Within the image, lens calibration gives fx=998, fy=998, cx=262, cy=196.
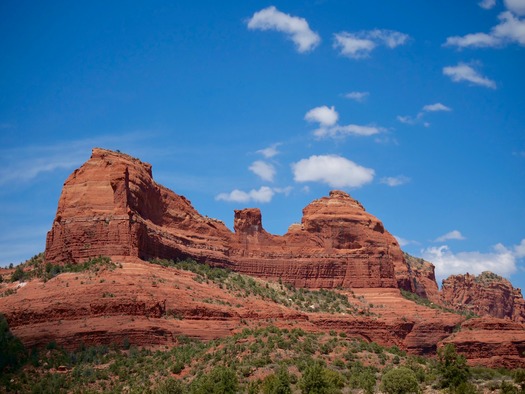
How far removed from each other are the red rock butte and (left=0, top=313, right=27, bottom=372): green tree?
1621 cm

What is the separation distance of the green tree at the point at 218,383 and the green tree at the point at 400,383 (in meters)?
10.2

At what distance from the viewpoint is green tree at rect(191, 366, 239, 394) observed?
66169 mm

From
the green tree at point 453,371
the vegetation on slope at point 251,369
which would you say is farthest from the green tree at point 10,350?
the green tree at point 453,371

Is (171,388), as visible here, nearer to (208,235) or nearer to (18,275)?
(18,275)

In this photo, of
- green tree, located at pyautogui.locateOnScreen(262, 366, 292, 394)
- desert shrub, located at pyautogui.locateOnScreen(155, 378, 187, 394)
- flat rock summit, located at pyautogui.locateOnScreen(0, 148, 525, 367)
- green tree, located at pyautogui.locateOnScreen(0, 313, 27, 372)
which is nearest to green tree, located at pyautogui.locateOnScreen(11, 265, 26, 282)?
flat rock summit, located at pyautogui.locateOnScreen(0, 148, 525, 367)

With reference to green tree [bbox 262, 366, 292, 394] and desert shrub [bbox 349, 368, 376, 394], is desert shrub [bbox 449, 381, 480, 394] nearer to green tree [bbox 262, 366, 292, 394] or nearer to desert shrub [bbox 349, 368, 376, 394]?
desert shrub [bbox 349, 368, 376, 394]

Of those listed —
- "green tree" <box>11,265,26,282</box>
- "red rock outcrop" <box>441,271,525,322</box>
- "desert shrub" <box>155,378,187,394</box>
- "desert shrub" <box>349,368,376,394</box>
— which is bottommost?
"desert shrub" <box>155,378,187,394</box>

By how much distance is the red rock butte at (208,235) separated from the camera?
3890 inches

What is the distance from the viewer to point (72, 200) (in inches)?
3989

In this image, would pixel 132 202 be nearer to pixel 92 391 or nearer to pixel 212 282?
pixel 212 282

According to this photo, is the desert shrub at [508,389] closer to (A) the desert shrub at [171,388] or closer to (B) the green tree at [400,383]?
(B) the green tree at [400,383]

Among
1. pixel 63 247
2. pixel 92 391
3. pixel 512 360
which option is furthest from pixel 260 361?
pixel 512 360

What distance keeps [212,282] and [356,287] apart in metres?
25.1

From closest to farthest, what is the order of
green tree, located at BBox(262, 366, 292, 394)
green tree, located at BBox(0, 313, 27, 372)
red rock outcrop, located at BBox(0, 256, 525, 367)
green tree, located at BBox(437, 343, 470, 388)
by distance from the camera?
green tree, located at BBox(262, 366, 292, 394) < green tree, located at BBox(437, 343, 470, 388) < green tree, located at BBox(0, 313, 27, 372) < red rock outcrop, located at BBox(0, 256, 525, 367)
